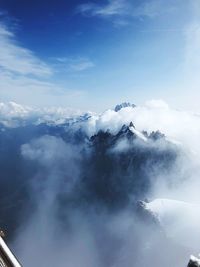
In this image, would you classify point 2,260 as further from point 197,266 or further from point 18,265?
point 197,266

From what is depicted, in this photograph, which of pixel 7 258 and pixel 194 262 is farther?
pixel 194 262

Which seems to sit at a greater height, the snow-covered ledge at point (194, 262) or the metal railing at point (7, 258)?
the metal railing at point (7, 258)

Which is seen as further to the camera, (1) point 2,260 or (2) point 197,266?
(2) point 197,266

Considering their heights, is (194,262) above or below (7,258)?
below

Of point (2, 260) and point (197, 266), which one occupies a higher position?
point (2, 260)

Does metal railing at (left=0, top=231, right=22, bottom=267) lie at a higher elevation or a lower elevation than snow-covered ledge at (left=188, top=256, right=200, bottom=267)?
higher

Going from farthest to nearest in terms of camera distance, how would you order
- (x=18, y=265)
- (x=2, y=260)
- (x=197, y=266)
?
(x=197, y=266), (x=2, y=260), (x=18, y=265)

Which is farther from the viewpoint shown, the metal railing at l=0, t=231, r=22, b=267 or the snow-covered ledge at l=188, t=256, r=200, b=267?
the snow-covered ledge at l=188, t=256, r=200, b=267

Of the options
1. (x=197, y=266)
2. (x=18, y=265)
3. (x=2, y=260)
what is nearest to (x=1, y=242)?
(x=2, y=260)

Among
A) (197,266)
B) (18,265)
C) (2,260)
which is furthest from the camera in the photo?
(197,266)

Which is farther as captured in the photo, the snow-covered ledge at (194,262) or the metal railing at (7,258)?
the snow-covered ledge at (194,262)
